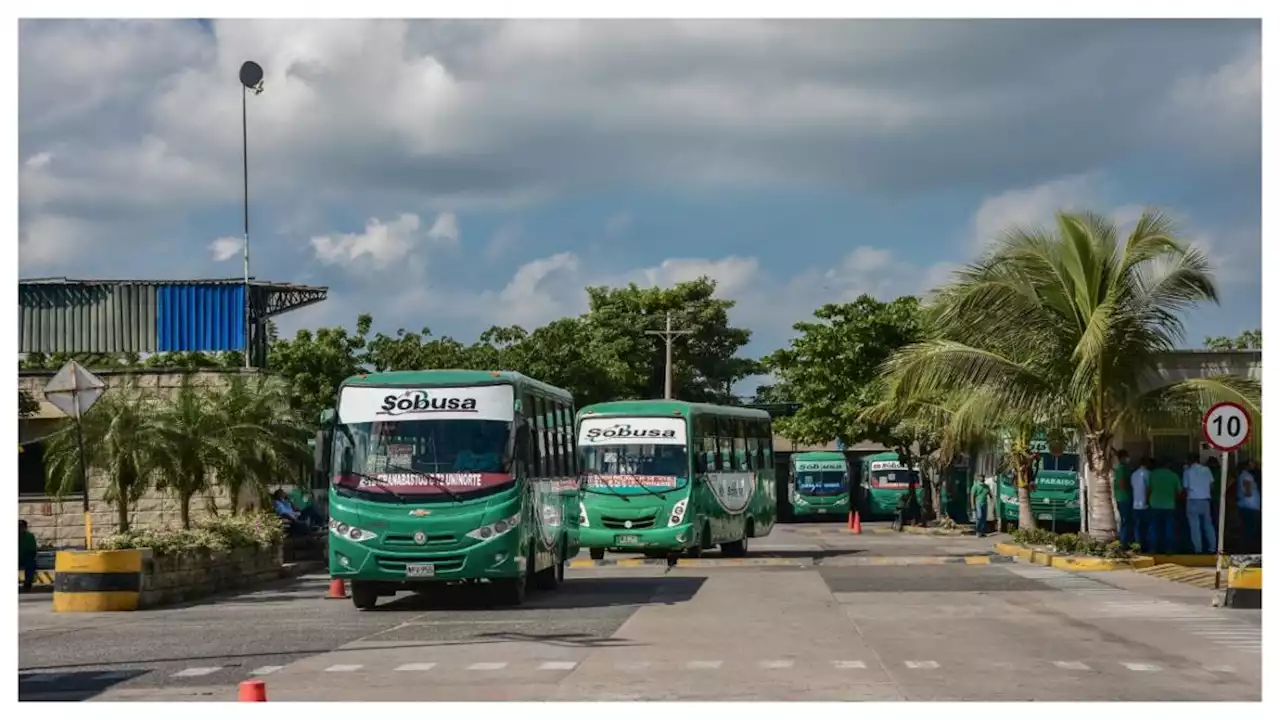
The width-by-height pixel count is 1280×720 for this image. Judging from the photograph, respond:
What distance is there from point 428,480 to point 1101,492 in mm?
12447

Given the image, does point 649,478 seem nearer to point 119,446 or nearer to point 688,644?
point 119,446

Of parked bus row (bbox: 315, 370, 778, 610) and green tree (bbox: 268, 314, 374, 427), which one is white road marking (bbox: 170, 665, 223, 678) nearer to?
parked bus row (bbox: 315, 370, 778, 610)

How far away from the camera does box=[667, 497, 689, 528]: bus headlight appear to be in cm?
2830

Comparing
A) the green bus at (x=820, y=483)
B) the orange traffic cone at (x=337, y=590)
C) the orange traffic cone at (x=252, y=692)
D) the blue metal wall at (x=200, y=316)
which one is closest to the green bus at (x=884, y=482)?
the green bus at (x=820, y=483)

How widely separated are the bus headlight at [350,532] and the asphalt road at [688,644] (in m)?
0.88

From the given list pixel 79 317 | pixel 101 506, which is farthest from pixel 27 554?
pixel 79 317

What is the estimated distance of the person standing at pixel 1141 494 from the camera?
88.7ft

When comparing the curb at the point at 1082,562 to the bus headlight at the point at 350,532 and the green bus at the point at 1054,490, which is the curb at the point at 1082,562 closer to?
the bus headlight at the point at 350,532

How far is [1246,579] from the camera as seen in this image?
61.6 ft

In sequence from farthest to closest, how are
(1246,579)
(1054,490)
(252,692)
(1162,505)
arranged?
1. (1054,490)
2. (1162,505)
3. (1246,579)
4. (252,692)

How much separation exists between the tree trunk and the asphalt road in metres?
2.52

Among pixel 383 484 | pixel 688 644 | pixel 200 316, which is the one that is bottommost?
pixel 688 644

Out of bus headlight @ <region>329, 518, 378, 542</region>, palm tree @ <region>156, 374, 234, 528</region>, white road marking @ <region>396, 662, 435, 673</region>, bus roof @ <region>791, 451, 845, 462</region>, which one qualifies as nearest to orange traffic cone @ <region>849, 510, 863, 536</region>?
bus roof @ <region>791, 451, 845, 462</region>

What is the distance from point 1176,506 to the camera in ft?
91.9
